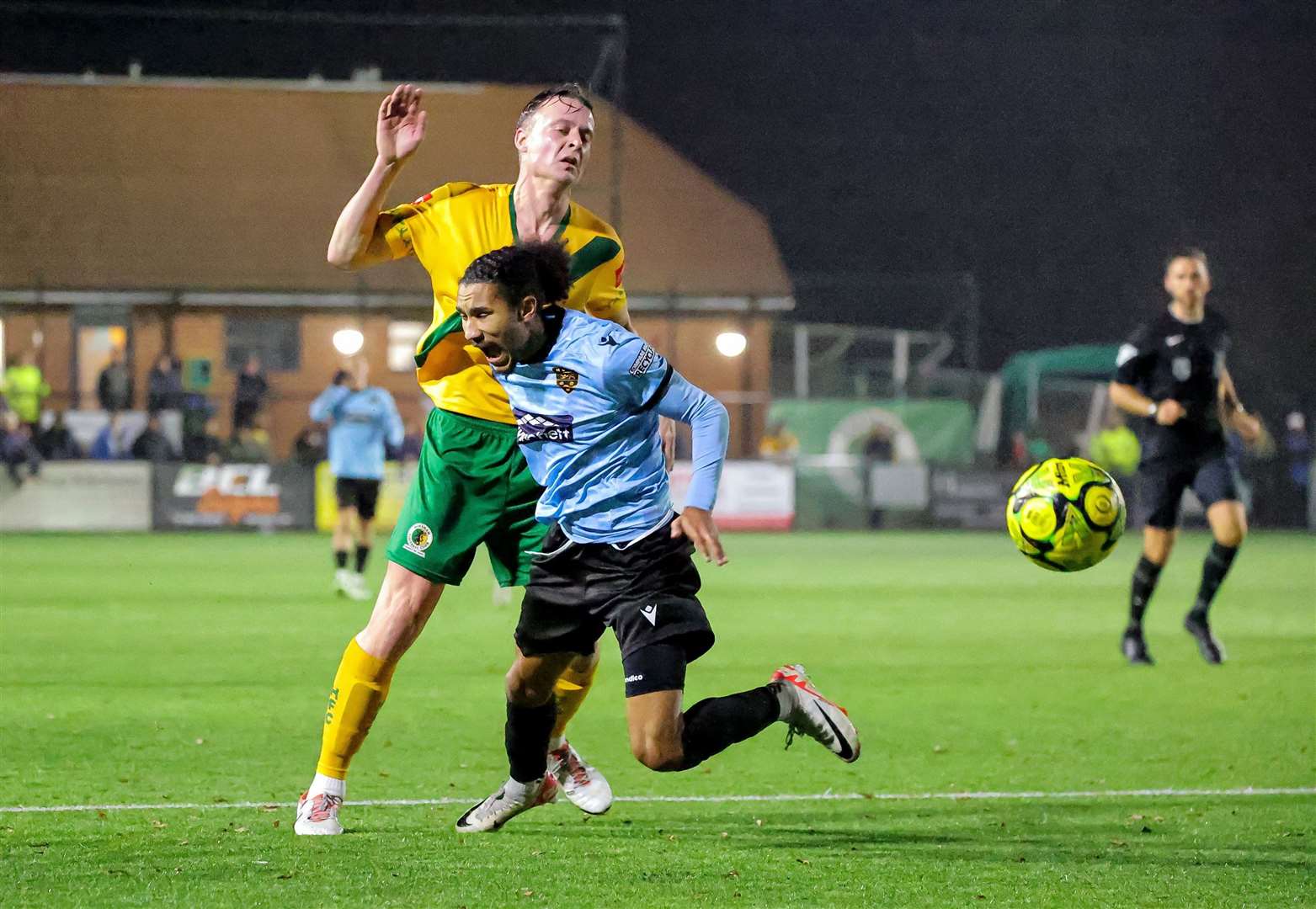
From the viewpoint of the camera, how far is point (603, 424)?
5242 mm

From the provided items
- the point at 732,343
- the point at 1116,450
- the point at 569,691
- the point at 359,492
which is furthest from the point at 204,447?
the point at 569,691

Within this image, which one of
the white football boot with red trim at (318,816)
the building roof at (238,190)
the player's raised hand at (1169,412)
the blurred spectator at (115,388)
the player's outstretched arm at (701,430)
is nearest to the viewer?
the player's outstretched arm at (701,430)

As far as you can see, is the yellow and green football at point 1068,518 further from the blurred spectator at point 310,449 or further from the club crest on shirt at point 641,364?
the blurred spectator at point 310,449

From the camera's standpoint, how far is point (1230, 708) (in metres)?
9.08

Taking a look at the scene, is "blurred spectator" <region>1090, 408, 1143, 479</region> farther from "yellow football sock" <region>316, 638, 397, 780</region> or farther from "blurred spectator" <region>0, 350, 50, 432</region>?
"yellow football sock" <region>316, 638, 397, 780</region>

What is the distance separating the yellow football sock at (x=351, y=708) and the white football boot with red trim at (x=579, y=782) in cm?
66

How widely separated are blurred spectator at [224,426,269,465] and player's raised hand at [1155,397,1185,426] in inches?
688

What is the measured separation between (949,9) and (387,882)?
27.3 meters

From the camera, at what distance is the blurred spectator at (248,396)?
26.9 m

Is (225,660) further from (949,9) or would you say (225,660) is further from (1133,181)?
(1133,181)

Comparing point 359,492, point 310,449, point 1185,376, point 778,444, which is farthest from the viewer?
point 778,444

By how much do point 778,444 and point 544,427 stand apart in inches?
938

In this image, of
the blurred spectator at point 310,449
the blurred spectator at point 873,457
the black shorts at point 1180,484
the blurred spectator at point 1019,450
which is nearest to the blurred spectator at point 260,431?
the blurred spectator at point 310,449

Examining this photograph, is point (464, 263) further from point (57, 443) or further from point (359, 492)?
point (57, 443)
